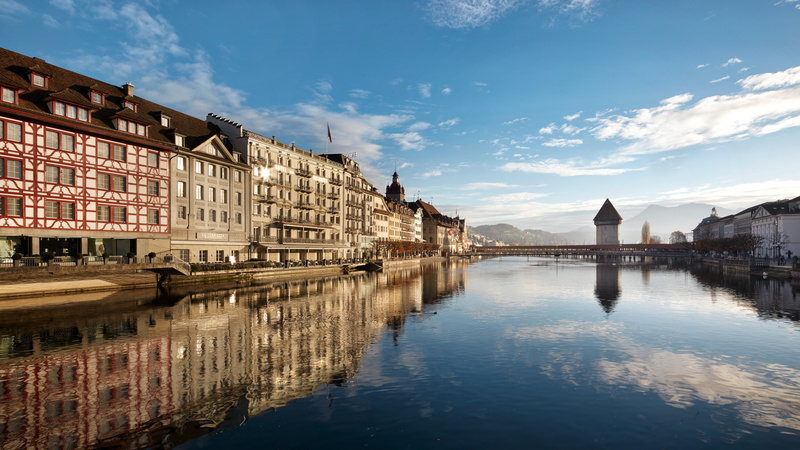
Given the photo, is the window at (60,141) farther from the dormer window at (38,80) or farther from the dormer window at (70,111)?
the dormer window at (38,80)

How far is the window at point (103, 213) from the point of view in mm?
46594

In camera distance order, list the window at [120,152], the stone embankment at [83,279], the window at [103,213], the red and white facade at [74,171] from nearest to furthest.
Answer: the stone embankment at [83,279]
the red and white facade at [74,171]
the window at [103,213]
the window at [120,152]

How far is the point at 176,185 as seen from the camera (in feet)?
182

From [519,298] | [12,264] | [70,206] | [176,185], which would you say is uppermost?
[176,185]

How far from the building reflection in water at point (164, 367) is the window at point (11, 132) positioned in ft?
62.4

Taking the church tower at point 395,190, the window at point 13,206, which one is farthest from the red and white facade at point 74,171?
the church tower at point 395,190

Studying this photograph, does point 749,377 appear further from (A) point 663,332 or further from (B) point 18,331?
(B) point 18,331

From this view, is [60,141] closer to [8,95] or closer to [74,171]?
[74,171]

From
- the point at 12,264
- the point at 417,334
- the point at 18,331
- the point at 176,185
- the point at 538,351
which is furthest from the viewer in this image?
the point at 176,185

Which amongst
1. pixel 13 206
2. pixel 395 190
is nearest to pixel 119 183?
pixel 13 206

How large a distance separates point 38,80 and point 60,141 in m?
6.65

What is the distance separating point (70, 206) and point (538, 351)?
47116 millimetres

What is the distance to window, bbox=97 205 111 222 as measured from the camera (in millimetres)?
46594

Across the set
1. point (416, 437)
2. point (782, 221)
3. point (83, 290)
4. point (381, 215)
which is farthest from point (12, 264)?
point (782, 221)
